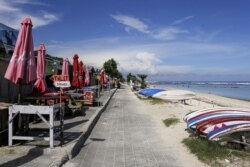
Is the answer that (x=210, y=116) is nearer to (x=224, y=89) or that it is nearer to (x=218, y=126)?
(x=218, y=126)

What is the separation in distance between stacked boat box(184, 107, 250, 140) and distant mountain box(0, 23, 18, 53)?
8290 mm

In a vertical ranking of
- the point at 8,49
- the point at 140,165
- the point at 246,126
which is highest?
the point at 8,49

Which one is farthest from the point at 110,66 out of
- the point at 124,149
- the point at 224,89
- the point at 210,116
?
the point at 124,149

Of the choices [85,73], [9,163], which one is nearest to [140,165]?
[9,163]

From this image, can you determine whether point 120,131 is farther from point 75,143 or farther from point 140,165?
point 140,165

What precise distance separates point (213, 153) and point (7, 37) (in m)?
10.7

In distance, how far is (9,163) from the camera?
22.8ft

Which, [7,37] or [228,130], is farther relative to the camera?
[7,37]

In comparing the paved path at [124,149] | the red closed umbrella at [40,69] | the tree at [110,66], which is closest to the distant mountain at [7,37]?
the red closed umbrella at [40,69]

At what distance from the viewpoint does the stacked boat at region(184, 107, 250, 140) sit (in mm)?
9227

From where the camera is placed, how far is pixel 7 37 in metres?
15.8

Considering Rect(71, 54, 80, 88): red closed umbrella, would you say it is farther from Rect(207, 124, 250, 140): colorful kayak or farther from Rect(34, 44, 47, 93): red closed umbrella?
Rect(207, 124, 250, 140): colorful kayak

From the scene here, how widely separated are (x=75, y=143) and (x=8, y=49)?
25.3 feet

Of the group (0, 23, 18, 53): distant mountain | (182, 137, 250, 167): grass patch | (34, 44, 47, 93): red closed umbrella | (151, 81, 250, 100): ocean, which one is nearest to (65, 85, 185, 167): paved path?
(182, 137, 250, 167): grass patch
